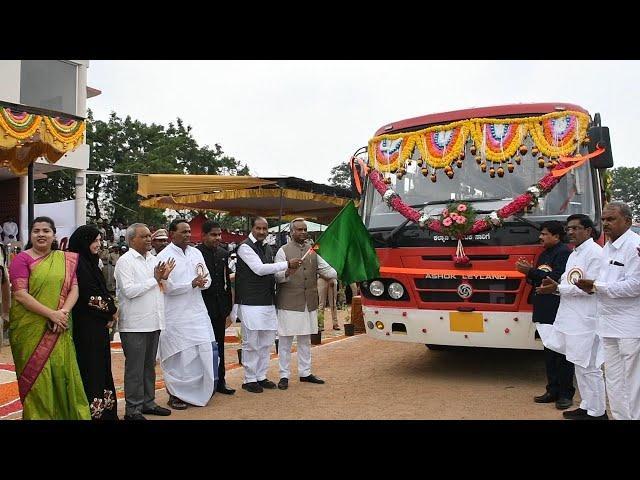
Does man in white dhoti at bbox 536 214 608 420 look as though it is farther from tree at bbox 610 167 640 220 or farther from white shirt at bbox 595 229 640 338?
tree at bbox 610 167 640 220

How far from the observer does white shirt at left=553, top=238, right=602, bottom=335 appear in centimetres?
518

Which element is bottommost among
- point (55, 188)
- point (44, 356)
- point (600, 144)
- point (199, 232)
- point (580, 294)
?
point (44, 356)

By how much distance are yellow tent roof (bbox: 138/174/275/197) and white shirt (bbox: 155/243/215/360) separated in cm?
434

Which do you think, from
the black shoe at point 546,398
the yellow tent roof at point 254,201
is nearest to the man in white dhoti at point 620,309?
the black shoe at point 546,398

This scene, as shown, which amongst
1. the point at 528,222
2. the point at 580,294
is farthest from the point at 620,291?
the point at 528,222

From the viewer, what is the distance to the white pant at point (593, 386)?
17.1 ft

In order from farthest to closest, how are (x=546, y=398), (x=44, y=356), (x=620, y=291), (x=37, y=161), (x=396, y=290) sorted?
(x=37, y=161) < (x=396, y=290) < (x=546, y=398) < (x=620, y=291) < (x=44, y=356)

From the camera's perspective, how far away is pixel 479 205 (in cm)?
632

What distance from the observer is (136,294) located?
17.4 feet

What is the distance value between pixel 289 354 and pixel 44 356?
9.94ft

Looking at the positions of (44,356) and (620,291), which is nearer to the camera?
(44,356)

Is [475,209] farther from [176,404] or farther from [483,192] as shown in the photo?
[176,404]

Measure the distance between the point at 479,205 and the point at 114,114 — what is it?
27322mm

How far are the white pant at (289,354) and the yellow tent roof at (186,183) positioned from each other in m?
3.99
